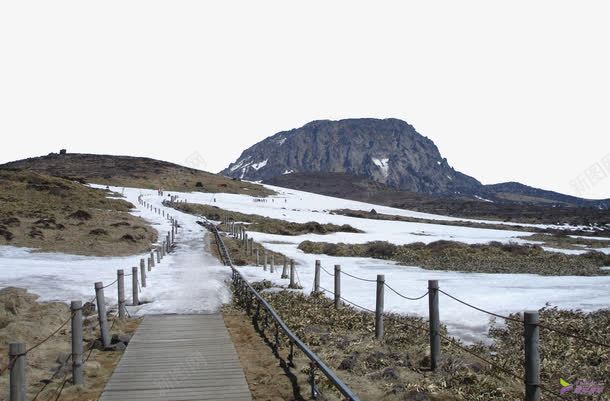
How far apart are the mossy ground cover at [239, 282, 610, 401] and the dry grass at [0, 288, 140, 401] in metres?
3.67

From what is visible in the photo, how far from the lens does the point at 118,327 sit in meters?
12.8

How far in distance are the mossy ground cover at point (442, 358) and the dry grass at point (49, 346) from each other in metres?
3.67

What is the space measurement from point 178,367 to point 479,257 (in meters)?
27.1

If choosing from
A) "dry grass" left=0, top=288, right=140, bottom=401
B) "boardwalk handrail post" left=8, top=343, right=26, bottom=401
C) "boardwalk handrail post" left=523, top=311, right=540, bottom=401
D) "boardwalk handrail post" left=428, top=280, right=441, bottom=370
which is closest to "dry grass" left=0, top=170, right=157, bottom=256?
"dry grass" left=0, top=288, right=140, bottom=401

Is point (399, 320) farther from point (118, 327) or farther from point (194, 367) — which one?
point (118, 327)

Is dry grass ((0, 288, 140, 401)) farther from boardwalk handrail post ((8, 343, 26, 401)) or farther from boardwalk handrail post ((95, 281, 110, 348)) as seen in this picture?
boardwalk handrail post ((8, 343, 26, 401))

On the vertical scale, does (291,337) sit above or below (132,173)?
below

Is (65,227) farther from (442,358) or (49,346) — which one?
(442,358)

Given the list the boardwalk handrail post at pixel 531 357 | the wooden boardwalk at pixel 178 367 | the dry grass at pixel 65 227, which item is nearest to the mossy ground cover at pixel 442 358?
the boardwalk handrail post at pixel 531 357

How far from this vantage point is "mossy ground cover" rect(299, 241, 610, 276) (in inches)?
1078

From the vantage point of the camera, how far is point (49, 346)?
35.0 feet

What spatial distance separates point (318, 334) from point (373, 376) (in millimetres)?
3265

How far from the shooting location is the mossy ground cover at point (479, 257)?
27.4 m

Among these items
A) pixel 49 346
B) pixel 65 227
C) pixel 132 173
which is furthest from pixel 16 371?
pixel 132 173
